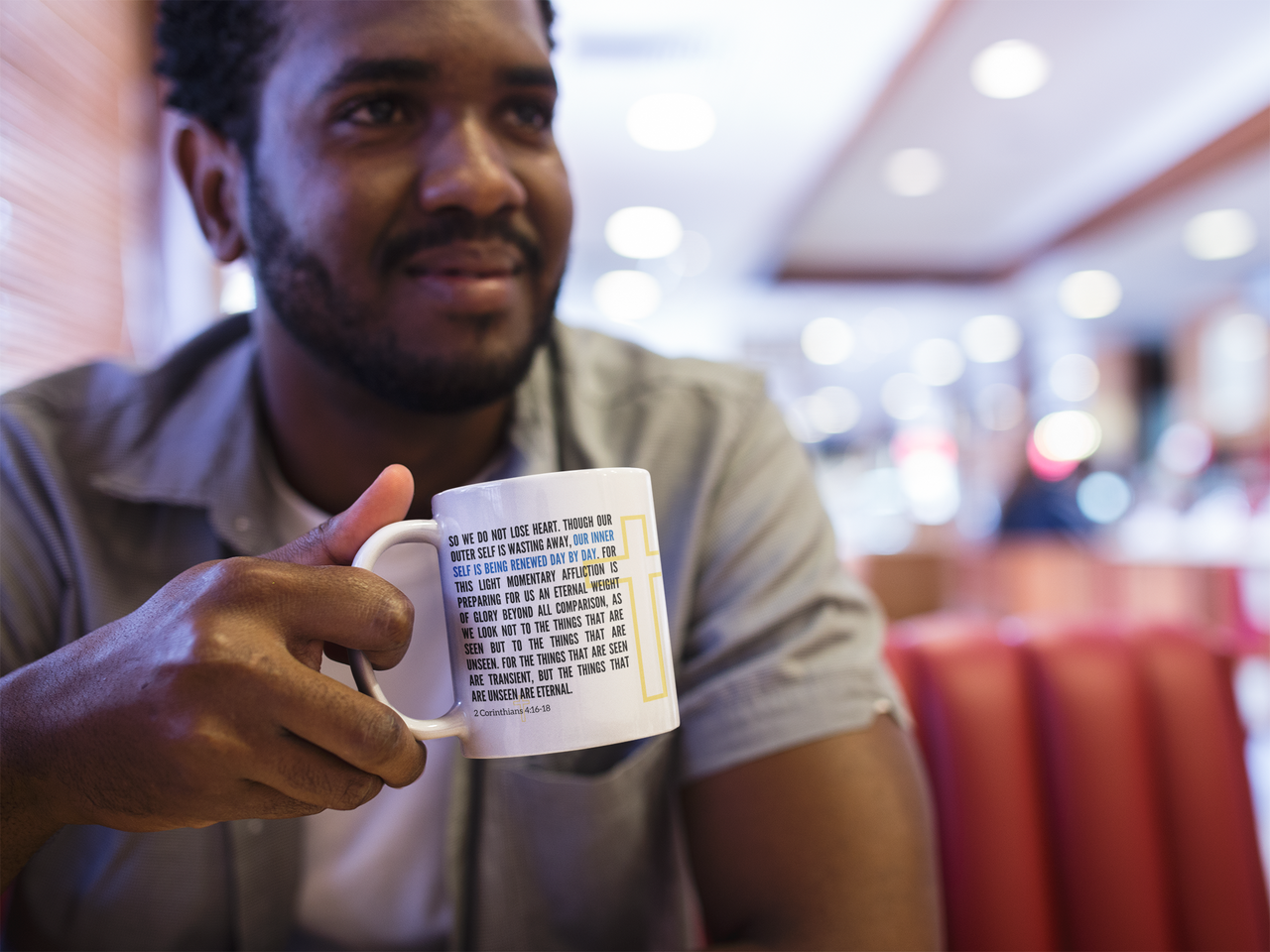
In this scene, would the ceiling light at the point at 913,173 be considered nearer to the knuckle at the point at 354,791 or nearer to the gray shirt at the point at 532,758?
the gray shirt at the point at 532,758

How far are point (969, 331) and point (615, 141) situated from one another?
6.34m

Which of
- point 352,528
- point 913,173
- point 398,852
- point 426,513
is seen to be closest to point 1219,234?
point 913,173

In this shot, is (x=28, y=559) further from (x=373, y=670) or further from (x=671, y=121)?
(x=671, y=121)

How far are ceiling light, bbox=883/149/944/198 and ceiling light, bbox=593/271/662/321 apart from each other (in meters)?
2.77

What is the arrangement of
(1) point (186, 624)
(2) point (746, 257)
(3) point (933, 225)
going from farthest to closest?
1. (2) point (746, 257)
2. (3) point (933, 225)
3. (1) point (186, 624)

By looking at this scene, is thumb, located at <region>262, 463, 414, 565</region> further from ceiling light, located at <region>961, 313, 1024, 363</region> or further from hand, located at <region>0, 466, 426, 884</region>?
ceiling light, located at <region>961, 313, 1024, 363</region>

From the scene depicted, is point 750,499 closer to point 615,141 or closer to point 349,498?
point 349,498

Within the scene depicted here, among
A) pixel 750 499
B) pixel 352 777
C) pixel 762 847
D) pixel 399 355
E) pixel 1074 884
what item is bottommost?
pixel 1074 884

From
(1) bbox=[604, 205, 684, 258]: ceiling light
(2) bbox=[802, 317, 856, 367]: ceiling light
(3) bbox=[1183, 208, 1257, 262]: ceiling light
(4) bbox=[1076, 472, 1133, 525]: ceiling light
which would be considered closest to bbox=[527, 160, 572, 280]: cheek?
(1) bbox=[604, 205, 684, 258]: ceiling light

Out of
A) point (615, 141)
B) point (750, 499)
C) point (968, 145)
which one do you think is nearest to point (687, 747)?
point (750, 499)

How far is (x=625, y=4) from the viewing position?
3.67 m

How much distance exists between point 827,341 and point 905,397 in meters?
A: 6.30

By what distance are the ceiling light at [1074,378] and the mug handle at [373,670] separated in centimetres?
1154

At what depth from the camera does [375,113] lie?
2.69 ft
